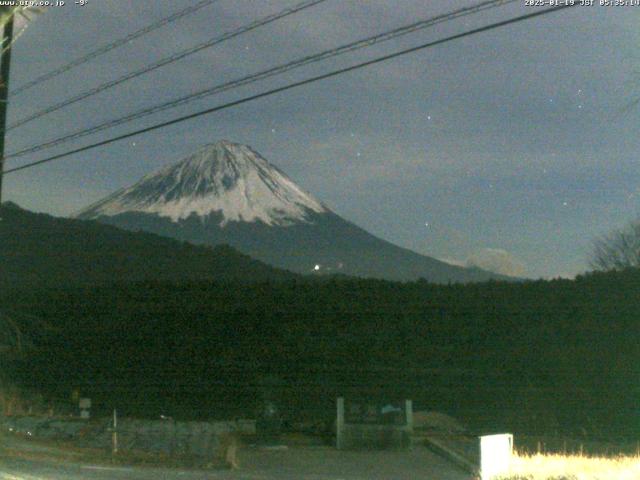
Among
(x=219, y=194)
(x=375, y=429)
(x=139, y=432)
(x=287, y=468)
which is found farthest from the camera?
(x=219, y=194)

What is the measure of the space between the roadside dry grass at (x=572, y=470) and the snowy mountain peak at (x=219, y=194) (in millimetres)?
58010

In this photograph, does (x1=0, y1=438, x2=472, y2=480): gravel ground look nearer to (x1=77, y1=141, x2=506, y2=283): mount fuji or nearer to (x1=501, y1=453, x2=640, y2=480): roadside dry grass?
(x1=501, y1=453, x2=640, y2=480): roadside dry grass

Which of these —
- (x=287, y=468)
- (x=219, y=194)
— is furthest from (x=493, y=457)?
(x=219, y=194)

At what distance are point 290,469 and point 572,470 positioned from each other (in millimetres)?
5308

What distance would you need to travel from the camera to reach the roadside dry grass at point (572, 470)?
29.0 feet

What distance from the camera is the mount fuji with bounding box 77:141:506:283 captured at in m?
59.6

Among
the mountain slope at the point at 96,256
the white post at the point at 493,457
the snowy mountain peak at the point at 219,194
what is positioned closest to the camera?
the white post at the point at 493,457

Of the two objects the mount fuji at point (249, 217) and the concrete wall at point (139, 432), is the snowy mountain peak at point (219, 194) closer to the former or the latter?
the mount fuji at point (249, 217)

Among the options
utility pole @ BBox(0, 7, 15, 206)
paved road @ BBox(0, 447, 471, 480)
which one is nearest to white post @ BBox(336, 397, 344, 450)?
paved road @ BBox(0, 447, 471, 480)

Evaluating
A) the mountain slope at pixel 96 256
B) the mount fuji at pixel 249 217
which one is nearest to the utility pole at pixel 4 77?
the mountain slope at pixel 96 256

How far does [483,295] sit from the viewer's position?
920 inches

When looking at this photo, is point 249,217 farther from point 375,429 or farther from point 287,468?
point 287,468

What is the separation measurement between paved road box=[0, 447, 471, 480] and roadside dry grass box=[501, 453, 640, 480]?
78.0 inches

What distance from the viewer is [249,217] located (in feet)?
245
